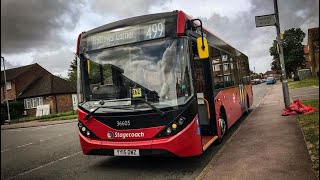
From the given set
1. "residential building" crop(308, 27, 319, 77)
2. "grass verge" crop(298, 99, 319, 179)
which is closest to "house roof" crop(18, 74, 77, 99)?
"grass verge" crop(298, 99, 319, 179)

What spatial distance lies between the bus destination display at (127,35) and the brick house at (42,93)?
39730 mm

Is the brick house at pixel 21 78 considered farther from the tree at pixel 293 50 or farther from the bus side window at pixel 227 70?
the tree at pixel 293 50

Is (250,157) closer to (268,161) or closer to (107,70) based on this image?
(268,161)

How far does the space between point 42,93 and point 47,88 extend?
110cm

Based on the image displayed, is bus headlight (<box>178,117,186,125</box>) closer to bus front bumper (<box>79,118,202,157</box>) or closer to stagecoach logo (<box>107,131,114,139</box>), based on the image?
bus front bumper (<box>79,118,202,157</box>)

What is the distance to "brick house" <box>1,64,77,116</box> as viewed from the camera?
148 feet

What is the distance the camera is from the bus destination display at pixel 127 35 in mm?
6613

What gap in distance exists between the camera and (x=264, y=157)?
694cm

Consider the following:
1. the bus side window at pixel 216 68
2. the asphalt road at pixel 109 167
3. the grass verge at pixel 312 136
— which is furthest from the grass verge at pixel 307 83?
the asphalt road at pixel 109 167

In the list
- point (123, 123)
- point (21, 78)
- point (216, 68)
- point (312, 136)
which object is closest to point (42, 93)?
point (21, 78)

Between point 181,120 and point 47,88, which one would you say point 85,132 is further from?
point 47,88

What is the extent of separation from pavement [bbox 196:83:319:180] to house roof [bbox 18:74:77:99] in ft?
129

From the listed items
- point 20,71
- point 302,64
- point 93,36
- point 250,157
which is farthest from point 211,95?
point 302,64

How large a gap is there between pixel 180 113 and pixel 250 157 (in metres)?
2.07
